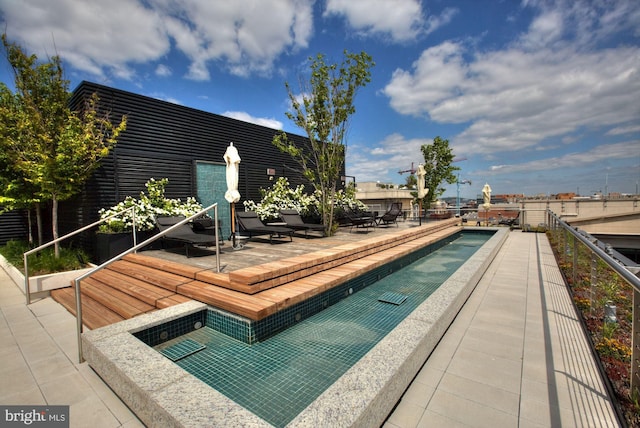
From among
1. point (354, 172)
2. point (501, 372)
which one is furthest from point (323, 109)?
point (354, 172)

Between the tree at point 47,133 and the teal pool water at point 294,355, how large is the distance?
4.84 metres

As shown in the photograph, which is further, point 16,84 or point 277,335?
point 16,84

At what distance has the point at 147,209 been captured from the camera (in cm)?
633

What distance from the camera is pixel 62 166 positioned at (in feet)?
17.6

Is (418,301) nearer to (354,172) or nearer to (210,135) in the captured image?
(210,135)

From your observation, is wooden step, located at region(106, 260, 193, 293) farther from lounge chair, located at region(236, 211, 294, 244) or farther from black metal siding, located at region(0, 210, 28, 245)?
black metal siding, located at region(0, 210, 28, 245)

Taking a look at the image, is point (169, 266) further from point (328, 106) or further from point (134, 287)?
point (328, 106)

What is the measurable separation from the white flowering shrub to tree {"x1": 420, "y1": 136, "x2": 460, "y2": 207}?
15471 millimetres

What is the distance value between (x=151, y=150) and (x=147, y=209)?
1889 mm

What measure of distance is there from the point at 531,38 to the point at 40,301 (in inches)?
522

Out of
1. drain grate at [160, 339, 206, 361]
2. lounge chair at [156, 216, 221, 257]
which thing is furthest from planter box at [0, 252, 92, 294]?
drain grate at [160, 339, 206, 361]

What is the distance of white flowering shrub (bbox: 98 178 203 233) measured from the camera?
591cm

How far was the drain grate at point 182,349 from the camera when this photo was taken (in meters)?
2.55

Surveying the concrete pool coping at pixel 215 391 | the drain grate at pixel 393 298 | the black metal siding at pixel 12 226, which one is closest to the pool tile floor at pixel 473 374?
the concrete pool coping at pixel 215 391
